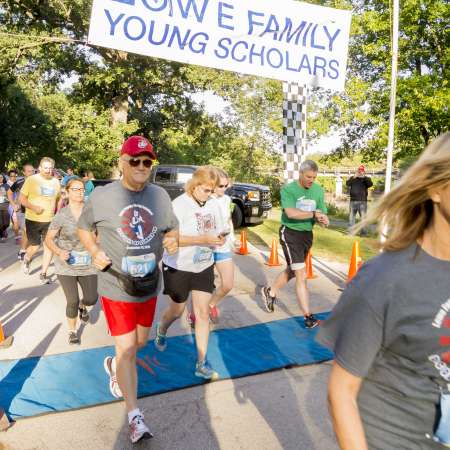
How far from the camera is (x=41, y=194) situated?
7383mm

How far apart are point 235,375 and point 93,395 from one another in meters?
1.24

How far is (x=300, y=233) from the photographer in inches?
217

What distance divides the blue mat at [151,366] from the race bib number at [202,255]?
1030mm

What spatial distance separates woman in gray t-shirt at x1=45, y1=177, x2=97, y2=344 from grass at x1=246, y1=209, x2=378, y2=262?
546 cm

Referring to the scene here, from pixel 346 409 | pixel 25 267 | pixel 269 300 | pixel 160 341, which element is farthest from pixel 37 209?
pixel 346 409

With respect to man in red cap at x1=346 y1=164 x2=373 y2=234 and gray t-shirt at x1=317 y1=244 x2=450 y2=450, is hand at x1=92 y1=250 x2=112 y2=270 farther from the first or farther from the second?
man in red cap at x1=346 y1=164 x2=373 y2=234

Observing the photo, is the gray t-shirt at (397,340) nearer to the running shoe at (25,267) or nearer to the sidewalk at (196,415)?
the sidewalk at (196,415)

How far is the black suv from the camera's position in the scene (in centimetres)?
1426

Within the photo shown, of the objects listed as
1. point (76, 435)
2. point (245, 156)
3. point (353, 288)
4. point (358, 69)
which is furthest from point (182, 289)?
point (245, 156)

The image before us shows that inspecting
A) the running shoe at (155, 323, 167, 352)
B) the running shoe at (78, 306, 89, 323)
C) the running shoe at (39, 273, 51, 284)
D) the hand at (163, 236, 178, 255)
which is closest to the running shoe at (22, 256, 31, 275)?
the running shoe at (39, 273, 51, 284)

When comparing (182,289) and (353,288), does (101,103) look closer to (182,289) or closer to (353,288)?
(182,289)

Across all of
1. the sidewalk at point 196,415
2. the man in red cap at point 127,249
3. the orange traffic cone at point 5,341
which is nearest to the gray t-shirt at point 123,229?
the man in red cap at point 127,249

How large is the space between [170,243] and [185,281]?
73 centimetres

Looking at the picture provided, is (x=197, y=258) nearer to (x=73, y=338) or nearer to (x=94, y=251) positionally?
(x=94, y=251)
